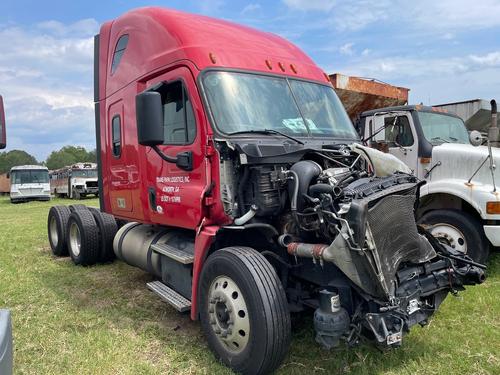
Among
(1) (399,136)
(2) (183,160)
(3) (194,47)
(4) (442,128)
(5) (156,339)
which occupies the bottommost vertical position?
(5) (156,339)

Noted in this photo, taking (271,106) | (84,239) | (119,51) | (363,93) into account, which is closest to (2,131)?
(271,106)

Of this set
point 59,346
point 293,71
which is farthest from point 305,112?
point 59,346

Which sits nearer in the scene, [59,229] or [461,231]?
A: [461,231]

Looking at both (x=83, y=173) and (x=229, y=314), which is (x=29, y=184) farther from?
(x=229, y=314)

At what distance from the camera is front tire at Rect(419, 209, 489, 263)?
586cm

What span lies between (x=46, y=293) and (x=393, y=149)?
17.4 feet

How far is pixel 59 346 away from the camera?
4137 millimetres

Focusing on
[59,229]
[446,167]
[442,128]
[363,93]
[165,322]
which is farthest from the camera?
[59,229]

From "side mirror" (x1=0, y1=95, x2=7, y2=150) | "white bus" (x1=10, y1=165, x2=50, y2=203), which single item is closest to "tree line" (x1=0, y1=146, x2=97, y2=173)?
"white bus" (x1=10, y1=165, x2=50, y2=203)

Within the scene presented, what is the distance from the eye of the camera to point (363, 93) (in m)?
7.75

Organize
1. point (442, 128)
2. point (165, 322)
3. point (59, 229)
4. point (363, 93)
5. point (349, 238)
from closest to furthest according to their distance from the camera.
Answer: point (349, 238), point (165, 322), point (442, 128), point (363, 93), point (59, 229)

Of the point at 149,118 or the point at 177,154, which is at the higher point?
the point at 149,118

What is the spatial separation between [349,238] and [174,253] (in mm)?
2059

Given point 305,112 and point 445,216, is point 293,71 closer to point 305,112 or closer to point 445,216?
point 305,112
